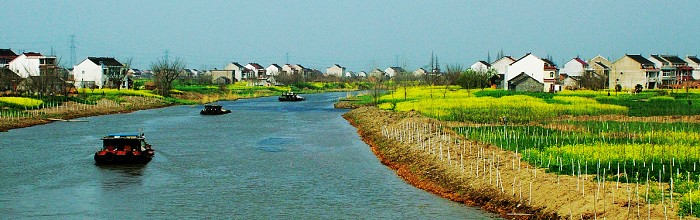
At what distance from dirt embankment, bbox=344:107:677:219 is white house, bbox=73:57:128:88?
63497 millimetres

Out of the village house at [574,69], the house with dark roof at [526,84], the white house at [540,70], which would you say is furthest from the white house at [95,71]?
the village house at [574,69]

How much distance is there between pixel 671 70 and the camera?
92.9 m

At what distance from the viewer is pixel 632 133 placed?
91.9ft

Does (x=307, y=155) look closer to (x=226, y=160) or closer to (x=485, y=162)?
(x=226, y=160)

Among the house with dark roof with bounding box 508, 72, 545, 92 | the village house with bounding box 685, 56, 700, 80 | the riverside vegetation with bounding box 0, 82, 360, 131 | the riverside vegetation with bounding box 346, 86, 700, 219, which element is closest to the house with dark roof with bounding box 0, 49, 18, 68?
the riverside vegetation with bounding box 0, 82, 360, 131

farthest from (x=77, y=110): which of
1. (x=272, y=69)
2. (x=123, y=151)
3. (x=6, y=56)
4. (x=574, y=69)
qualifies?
(x=272, y=69)

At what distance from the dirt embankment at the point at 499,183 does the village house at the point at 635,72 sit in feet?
211

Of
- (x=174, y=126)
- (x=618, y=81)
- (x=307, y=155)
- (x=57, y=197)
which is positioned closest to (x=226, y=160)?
(x=307, y=155)

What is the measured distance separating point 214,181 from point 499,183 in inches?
356

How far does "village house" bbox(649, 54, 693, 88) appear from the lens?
9162 cm

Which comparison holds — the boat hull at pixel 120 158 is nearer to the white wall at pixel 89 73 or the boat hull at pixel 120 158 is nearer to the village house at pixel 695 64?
the white wall at pixel 89 73

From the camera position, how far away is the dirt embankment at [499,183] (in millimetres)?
14555

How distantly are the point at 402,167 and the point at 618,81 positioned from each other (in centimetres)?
7212

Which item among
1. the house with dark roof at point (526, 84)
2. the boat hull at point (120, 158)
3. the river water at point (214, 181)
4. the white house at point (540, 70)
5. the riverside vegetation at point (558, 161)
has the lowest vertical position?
the river water at point (214, 181)
